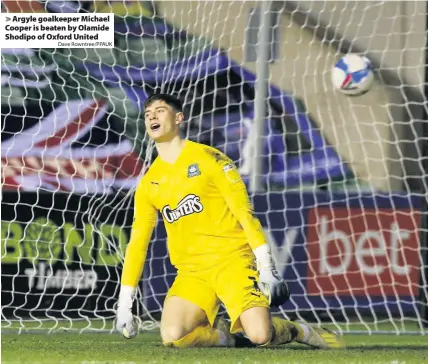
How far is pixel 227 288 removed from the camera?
19.1 feet

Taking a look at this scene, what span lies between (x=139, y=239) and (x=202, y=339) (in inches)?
23.5

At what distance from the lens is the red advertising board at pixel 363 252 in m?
7.96

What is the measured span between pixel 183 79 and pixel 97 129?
722 mm

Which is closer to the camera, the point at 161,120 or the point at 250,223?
the point at 250,223

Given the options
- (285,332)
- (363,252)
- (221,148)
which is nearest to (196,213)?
(285,332)

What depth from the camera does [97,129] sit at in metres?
8.38

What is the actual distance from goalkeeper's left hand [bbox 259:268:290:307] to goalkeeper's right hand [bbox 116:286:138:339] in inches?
27.6

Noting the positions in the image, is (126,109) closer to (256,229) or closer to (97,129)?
(97,129)

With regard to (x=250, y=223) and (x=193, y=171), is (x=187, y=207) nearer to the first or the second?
(x=193, y=171)

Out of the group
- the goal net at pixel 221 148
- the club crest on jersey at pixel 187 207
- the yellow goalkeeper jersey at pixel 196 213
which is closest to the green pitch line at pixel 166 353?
the yellow goalkeeper jersey at pixel 196 213

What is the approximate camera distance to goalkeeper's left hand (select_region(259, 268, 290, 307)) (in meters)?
5.43

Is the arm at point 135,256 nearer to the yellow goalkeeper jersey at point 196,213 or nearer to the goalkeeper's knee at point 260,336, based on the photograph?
the yellow goalkeeper jersey at point 196,213

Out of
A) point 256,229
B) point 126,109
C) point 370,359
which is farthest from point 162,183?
point 126,109
